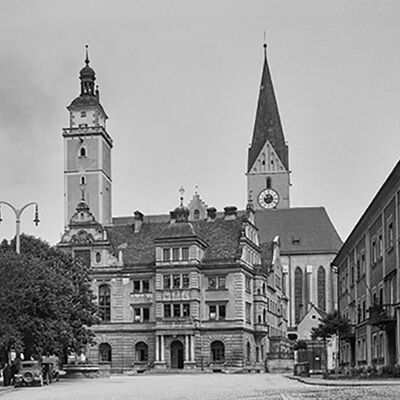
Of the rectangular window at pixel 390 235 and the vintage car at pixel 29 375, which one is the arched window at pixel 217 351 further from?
the rectangular window at pixel 390 235

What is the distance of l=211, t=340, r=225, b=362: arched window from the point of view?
94.5 metres

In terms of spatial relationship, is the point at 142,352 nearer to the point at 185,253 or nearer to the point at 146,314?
the point at 146,314

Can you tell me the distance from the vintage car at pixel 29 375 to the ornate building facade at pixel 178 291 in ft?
144

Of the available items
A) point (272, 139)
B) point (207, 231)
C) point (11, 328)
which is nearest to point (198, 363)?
point (207, 231)

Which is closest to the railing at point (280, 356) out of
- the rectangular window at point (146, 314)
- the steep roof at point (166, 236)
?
the steep roof at point (166, 236)

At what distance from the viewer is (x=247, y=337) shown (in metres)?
96.6

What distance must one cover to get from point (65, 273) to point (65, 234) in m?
33.3

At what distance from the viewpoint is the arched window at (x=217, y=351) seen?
94.5 meters

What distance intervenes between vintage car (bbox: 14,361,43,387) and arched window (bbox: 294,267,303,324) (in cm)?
8667

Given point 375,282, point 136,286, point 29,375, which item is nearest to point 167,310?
point 136,286

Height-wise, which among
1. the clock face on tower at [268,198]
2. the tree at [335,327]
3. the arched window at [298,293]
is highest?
the clock face on tower at [268,198]

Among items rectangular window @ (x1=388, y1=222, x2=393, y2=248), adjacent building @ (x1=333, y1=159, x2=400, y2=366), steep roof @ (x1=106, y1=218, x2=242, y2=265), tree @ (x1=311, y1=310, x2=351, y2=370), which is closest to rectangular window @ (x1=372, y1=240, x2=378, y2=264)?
adjacent building @ (x1=333, y1=159, x2=400, y2=366)

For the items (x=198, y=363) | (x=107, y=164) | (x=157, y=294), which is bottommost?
(x=198, y=363)

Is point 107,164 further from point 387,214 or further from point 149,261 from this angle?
point 387,214
